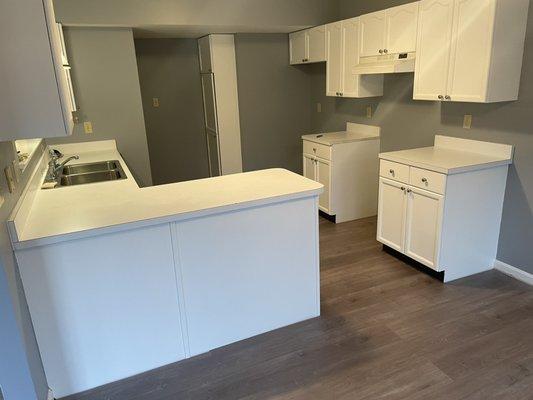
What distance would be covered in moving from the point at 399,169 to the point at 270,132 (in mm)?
2554

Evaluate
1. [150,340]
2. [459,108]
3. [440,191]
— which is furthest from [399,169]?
[150,340]

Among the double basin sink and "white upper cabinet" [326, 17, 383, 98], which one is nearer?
the double basin sink

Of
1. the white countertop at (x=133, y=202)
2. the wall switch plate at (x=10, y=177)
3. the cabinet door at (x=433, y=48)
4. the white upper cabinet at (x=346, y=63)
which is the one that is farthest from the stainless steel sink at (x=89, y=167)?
the cabinet door at (x=433, y=48)

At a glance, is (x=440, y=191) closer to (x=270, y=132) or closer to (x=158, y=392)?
(x=158, y=392)

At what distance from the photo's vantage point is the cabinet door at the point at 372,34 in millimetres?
3609

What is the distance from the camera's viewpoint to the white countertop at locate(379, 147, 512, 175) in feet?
9.34

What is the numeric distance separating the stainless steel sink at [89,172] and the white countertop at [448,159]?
2.30 meters

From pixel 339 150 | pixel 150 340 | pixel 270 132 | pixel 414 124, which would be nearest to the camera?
pixel 150 340

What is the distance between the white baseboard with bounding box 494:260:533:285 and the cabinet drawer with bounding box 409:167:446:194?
896 mm

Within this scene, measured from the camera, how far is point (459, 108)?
3309 mm

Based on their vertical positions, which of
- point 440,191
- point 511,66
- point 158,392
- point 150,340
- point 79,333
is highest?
point 511,66

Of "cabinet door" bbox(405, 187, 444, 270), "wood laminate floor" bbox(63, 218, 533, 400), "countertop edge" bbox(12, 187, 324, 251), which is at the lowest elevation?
"wood laminate floor" bbox(63, 218, 533, 400)

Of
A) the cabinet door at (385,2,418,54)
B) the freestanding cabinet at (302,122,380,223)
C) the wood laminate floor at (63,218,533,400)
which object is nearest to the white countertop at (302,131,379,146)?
the freestanding cabinet at (302,122,380,223)

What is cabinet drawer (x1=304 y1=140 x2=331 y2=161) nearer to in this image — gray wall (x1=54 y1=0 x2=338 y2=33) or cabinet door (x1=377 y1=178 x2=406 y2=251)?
cabinet door (x1=377 y1=178 x2=406 y2=251)
